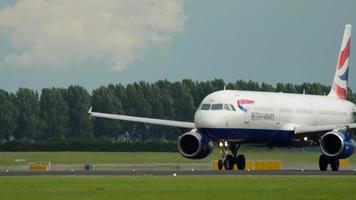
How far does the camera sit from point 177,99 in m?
184

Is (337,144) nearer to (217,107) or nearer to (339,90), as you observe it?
(217,107)

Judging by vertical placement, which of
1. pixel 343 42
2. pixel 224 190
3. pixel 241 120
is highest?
pixel 343 42

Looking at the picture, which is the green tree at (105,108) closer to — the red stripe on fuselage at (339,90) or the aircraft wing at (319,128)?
the red stripe on fuselage at (339,90)

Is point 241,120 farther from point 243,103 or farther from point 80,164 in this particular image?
point 80,164

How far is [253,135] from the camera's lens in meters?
74.1

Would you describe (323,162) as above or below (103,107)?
below

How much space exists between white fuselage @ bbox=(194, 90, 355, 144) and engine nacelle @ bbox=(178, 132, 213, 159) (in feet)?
5.60

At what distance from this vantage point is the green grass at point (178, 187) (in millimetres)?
41531

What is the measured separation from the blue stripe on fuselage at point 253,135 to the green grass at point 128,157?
8.51m

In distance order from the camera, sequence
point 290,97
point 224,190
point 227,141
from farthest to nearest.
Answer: point 290,97, point 227,141, point 224,190

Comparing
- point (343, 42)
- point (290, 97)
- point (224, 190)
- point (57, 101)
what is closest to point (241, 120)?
point (290, 97)

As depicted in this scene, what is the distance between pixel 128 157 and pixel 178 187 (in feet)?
183

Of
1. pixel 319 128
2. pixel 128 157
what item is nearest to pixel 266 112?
pixel 319 128

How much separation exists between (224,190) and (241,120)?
28268 millimetres
